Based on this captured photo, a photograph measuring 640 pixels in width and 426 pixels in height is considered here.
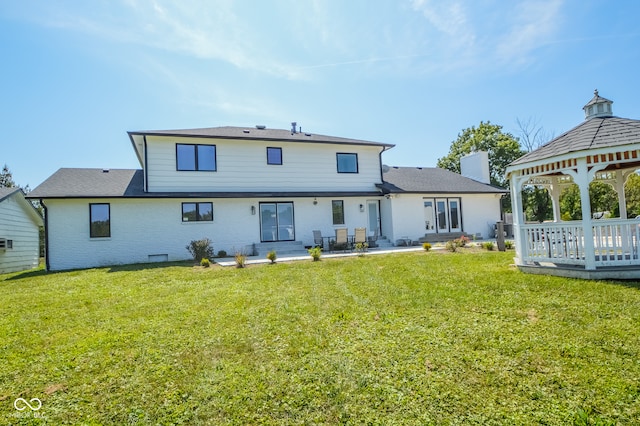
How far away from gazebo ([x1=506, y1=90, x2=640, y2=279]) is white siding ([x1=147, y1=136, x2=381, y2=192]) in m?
9.43

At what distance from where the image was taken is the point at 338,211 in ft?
54.8

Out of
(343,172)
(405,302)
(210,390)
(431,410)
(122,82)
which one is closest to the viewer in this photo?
(431,410)

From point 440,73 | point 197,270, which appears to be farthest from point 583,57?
point 197,270

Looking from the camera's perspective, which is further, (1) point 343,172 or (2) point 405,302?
(1) point 343,172

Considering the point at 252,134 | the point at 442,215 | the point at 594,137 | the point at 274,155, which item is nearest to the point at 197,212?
the point at 274,155

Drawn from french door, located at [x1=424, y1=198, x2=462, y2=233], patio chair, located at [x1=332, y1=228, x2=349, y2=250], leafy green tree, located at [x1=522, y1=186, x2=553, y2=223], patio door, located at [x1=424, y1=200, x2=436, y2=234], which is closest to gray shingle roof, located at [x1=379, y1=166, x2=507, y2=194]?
french door, located at [x1=424, y1=198, x2=462, y2=233]

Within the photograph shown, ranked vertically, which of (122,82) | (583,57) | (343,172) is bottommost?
(343,172)

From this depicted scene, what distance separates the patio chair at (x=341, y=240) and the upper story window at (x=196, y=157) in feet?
22.1

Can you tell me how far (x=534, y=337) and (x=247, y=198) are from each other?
12942 millimetres

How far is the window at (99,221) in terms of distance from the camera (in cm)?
1322

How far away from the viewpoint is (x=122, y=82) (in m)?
12.4

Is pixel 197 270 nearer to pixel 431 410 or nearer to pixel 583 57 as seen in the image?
pixel 431 410

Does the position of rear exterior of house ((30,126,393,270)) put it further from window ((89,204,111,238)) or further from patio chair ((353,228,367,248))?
patio chair ((353,228,367,248))

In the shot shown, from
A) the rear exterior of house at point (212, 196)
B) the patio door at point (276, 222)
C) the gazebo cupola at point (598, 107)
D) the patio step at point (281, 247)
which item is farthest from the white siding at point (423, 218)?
the gazebo cupola at point (598, 107)
